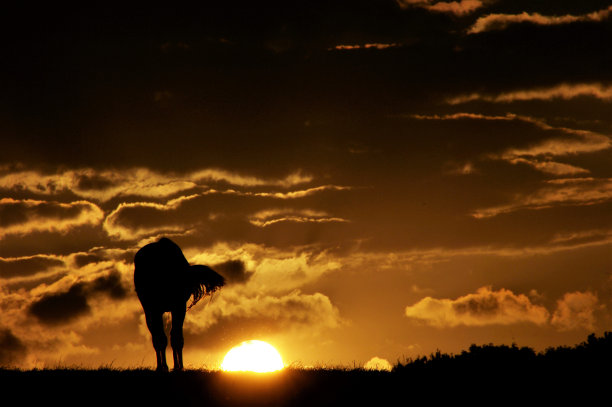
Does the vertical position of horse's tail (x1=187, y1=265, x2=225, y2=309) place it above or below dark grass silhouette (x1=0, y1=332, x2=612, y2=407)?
above

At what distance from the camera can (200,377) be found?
758 inches

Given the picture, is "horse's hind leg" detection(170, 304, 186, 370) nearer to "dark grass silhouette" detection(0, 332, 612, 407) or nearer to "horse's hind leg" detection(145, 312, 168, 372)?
"horse's hind leg" detection(145, 312, 168, 372)

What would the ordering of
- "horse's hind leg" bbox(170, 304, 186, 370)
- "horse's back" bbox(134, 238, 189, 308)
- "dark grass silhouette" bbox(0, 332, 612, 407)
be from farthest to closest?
"horse's back" bbox(134, 238, 189, 308) < "horse's hind leg" bbox(170, 304, 186, 370) < "dark grass silhouette" bbox(0, 332, 612, 407)

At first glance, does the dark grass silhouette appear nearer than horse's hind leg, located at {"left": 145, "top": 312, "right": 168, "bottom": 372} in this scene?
Yes

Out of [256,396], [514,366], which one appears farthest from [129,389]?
[514,366]

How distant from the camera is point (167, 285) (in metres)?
23.7

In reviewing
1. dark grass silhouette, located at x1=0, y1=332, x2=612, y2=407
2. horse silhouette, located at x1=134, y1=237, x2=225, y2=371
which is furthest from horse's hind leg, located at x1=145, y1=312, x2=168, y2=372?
dark grass silhouette, located at x1=0, y1=332, x2=612, y2=407

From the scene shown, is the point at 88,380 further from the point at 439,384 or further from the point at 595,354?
the point at 595,354

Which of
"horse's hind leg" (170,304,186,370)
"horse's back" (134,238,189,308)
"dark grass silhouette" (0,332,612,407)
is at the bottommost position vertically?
"dark grass silhouette" (0,332,612,407)

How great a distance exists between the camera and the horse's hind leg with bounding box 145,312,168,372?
22.7 meters

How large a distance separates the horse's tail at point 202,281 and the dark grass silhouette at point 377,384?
454 cm

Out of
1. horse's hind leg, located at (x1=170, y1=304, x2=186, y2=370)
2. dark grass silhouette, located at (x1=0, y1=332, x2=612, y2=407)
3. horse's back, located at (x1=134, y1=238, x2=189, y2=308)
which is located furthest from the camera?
horse's back, located at (x1=134, y1=238, x2=189, y2=308)

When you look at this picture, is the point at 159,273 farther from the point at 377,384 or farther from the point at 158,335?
the point at 377,384

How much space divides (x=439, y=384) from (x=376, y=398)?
4.97 feet
